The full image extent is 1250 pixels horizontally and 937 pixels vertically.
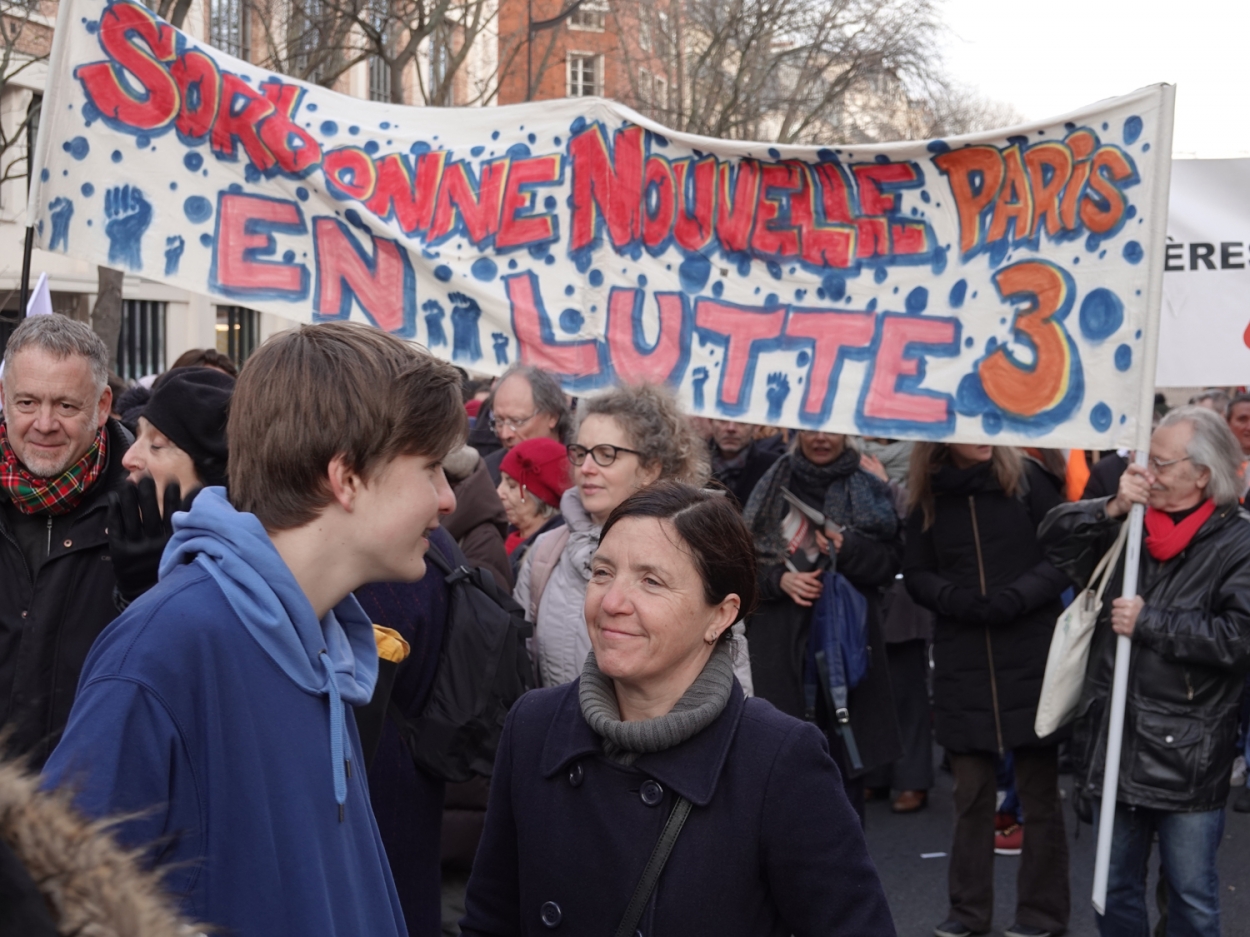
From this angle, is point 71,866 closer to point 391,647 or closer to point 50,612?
point 391,647

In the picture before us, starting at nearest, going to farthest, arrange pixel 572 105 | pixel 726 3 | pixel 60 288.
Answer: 1. pixel 572 105
2. pixel 60 288
3. pixel 726 3

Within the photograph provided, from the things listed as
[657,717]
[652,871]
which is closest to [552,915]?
[652,871]

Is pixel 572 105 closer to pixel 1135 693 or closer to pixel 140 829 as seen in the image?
pixel 1135 693

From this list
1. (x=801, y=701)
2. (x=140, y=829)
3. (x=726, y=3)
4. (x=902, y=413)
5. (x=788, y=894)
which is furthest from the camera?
(x=726, y=3)

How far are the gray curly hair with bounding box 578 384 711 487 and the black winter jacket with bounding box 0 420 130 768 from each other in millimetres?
1430

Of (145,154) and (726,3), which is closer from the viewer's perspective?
(145,154)

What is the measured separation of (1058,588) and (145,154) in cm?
377

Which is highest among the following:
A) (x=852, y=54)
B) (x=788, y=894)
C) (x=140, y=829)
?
(x=852, y=54)

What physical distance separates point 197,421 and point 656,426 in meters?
1.41

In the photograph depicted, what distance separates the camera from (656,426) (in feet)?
12.7

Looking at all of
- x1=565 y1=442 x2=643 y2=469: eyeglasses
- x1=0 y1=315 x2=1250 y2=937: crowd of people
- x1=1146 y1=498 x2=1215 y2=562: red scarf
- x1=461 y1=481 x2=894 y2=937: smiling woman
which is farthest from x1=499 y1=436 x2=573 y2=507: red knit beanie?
x1=461 y1=481 x2=894 y2=937: smiling woman

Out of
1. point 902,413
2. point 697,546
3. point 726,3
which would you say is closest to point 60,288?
point 726,3

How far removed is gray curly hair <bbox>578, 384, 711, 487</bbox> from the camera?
12.6ft

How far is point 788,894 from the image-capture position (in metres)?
2.13
